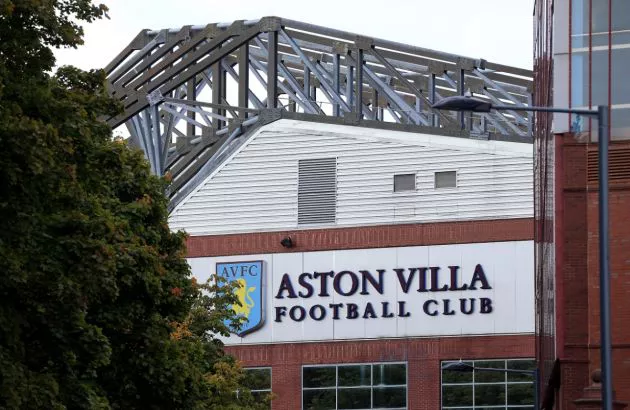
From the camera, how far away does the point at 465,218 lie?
71.8m

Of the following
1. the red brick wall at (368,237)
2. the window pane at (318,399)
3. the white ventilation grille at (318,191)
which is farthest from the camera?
the white ventilation grille at (318,191)

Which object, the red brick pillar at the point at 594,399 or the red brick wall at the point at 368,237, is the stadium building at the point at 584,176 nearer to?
the red brick pillar at the point at 594,399

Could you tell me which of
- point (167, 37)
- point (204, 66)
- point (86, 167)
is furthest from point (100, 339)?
point (167, 37)

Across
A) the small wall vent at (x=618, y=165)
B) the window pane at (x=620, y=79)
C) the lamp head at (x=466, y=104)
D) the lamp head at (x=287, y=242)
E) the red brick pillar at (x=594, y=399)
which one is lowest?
the red brick pillar at (x=594, y=399)

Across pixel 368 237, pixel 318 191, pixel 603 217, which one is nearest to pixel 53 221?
pixel 603 217

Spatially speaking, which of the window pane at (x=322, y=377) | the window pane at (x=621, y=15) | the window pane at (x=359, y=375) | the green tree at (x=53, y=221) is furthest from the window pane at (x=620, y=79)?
the window pane at (x=322, y=377)

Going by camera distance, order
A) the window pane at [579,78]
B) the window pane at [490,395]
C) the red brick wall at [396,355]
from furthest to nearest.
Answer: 1. the red brick wall at [396,355]
2. the window pane at [490,395]
3. the window pane at [579,78]

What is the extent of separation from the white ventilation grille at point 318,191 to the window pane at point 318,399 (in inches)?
276

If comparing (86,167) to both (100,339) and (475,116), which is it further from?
(475,116)

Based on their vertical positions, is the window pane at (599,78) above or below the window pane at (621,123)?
above

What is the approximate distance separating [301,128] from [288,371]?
33.1 ft

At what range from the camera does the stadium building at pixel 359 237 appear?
70.8 meters

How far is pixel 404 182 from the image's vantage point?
73375mm

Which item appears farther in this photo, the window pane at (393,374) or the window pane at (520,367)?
the window pane at (393,374)
